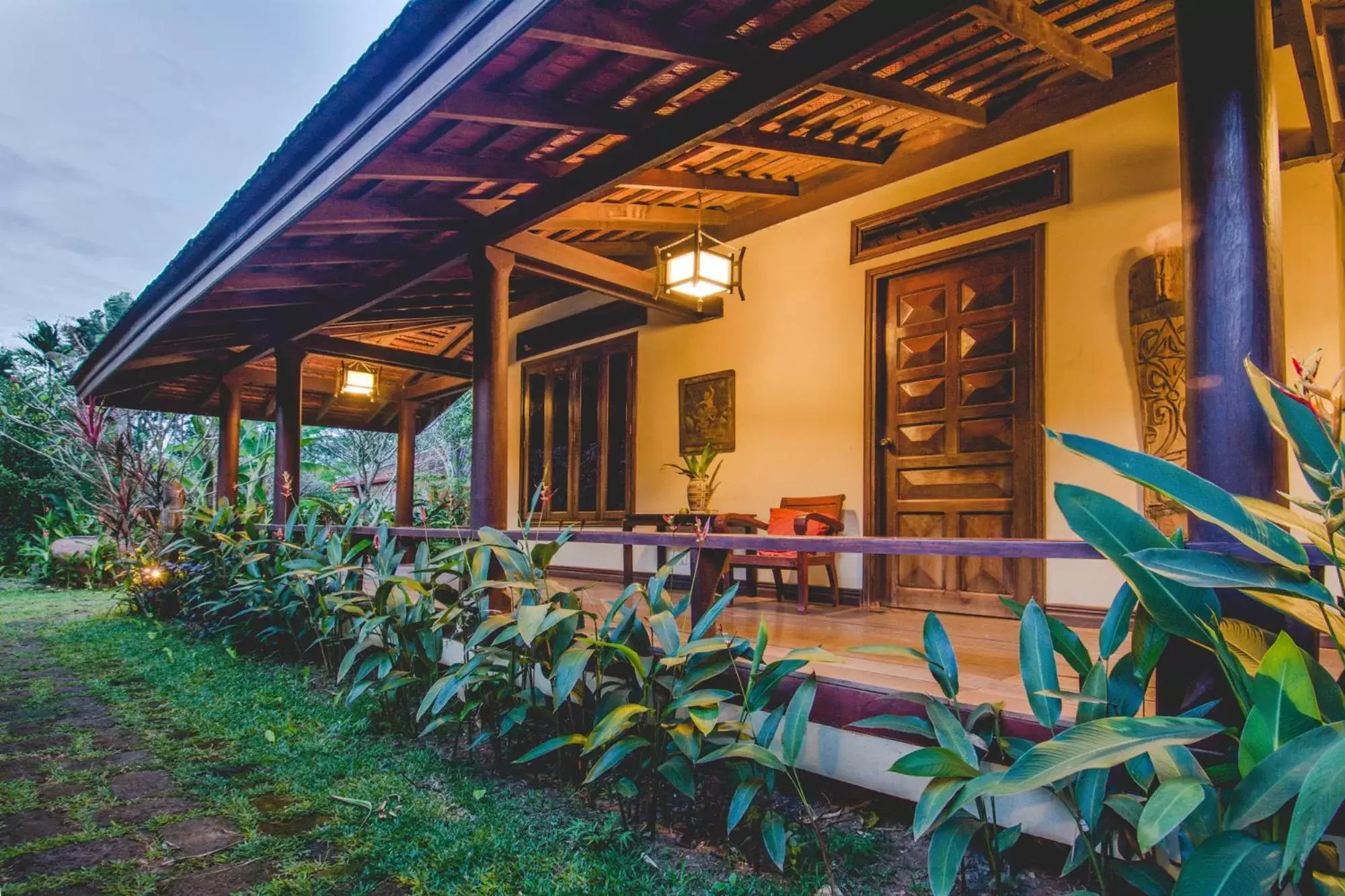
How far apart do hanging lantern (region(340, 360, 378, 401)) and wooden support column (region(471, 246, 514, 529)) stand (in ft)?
10.8

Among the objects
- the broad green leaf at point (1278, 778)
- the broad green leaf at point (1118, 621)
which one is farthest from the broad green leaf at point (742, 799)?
the broad green leaf at point (1278, 778)

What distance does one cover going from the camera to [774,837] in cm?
178

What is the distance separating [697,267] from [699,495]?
173 cm

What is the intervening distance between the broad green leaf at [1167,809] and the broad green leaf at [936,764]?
43 cm

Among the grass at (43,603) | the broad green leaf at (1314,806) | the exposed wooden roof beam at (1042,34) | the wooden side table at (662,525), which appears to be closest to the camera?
the broad green leaf at (1314,806)

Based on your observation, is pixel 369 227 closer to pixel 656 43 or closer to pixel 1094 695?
pixel 656 43

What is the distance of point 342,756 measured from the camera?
2734mm

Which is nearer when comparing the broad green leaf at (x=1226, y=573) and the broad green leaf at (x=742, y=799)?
the broad green leaf at (x=1226, y=573)

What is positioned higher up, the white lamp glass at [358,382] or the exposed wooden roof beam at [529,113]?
the exposed wooden roof beam at [529,113]

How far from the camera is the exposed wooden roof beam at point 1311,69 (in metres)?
2.35

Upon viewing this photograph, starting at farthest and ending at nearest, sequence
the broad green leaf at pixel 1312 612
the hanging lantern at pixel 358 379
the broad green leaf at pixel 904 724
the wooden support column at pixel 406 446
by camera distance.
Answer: the wooden support column at pixel 406 446 < the hanging lantern at pixel 358 379 < the broad green leaf at pixel 904 724 < the broad green leaf at pixel 1312 612

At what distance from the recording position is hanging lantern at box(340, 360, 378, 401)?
22.5 ft

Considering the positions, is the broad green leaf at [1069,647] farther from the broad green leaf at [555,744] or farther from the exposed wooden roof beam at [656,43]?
the exposed wooden roof beam at [656,43]

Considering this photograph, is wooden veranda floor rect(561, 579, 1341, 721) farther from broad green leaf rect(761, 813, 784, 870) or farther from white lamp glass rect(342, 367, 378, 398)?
white lamp glass rect(342, 367, 378, 398)
